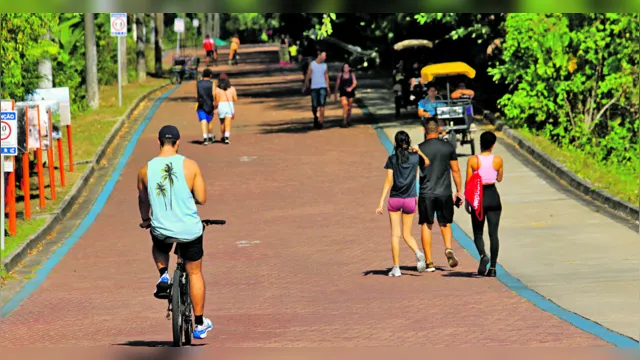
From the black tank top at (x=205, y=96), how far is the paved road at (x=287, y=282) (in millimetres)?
1909

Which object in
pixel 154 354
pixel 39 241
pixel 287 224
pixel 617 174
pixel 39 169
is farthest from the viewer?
pixel 617 174

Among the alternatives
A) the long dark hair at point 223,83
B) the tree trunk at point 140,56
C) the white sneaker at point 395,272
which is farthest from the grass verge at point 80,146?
the white sneaker at point 395,272

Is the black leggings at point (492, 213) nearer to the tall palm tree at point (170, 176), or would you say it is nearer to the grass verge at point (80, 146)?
the tall palm tree at point (170, 176)

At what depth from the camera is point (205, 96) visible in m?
30.7

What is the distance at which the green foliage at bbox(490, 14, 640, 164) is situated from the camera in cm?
2816

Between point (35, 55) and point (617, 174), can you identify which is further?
point (617, 174)

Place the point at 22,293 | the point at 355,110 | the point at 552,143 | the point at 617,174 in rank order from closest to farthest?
1. the point at 22,293
2. the point at 617,174
3. the point at 552,143
4. the point at 355,110

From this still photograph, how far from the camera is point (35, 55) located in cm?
2286

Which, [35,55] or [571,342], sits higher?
[35,55]

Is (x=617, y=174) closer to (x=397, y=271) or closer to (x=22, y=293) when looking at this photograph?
(x=397, y=271)

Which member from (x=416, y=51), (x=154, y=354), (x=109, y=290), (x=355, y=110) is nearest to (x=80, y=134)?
(x=355, y=110)

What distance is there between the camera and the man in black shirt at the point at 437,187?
53.9 feet

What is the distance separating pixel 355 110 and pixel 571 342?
87.0 feet

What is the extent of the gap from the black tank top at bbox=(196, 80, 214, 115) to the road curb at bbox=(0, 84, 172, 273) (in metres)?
2.30
